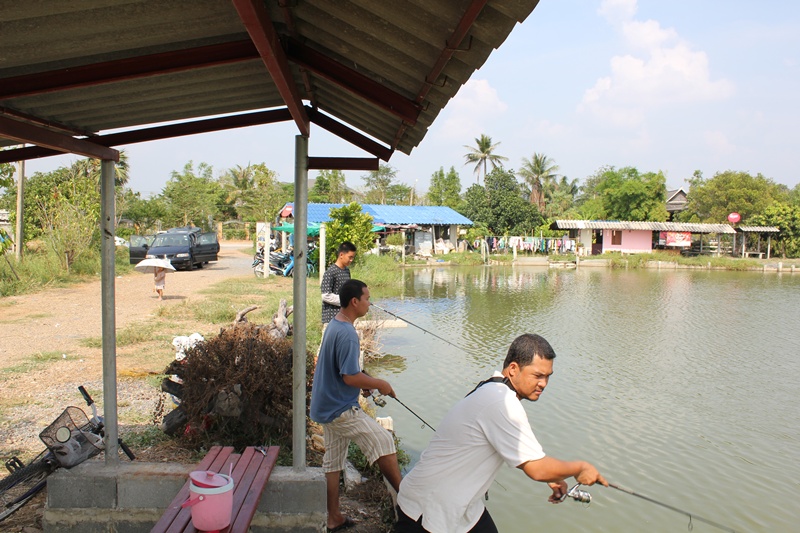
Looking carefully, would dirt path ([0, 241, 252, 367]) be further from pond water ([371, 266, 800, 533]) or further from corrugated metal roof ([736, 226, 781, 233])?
corrugated metal roof ([736, 226, 781, 233])

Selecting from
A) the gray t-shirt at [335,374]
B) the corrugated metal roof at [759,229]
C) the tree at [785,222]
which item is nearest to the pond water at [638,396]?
the gray t-shirt at [335,374]

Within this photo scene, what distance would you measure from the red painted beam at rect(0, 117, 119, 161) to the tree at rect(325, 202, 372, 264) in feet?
51.4

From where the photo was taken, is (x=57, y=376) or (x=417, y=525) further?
(x=57, y=376)

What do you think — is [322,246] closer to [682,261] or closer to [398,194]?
[682,261]

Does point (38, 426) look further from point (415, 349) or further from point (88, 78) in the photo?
point (415, 349)

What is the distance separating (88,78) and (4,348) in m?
7.34

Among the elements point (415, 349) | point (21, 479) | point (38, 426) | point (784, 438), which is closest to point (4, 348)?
point (38, 426)

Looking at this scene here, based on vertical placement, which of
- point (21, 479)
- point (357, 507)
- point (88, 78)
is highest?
point (88, 78)

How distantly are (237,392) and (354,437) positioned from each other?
1.20 meters

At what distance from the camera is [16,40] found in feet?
7.86

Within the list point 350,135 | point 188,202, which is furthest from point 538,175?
point 350,135

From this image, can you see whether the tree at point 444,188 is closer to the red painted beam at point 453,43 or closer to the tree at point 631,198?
the tree at point 631,198

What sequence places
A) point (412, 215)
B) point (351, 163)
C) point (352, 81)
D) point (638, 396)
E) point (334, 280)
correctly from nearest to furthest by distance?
point (352, 81), point (351, 163), point (334, 280), point (638, 396), point (412, 215)

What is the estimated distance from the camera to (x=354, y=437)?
12.5 ft
